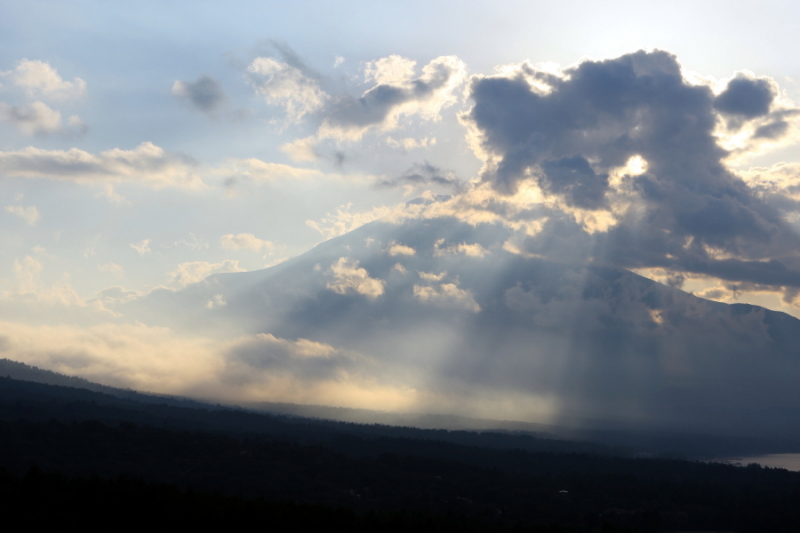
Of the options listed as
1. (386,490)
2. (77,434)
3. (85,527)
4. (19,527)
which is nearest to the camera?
(19,527)

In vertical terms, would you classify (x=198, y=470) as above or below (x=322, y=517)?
below

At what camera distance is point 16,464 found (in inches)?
5640

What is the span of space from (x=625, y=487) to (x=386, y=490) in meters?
69.3

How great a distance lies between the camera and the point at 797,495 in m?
163

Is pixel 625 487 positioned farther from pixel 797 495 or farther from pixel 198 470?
pixel 198 470

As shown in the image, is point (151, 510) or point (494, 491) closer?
point (151, 510)

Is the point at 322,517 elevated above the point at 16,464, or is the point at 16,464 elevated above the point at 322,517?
the point at 322,517

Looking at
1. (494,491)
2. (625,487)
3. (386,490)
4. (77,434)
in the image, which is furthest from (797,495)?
(77,434)

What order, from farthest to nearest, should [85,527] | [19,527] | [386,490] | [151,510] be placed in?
[386,490], [151,510], [85,527], [19,527]

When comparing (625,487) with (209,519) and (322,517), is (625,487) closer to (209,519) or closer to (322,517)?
(322,517)

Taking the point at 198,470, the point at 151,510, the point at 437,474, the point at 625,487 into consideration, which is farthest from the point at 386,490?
the point at 151,510

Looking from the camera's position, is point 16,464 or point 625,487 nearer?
point 16,464

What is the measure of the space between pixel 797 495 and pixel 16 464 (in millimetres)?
187284

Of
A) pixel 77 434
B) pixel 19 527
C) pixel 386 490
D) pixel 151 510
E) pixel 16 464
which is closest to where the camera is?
pixel 19 527
